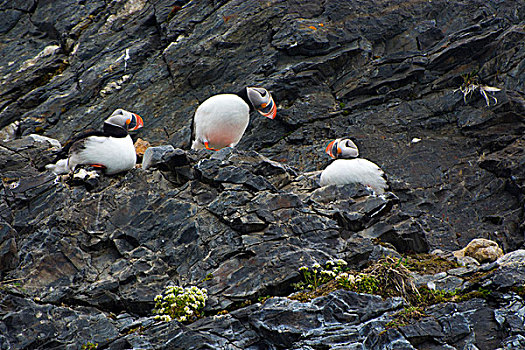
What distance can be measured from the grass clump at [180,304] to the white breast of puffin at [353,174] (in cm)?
387

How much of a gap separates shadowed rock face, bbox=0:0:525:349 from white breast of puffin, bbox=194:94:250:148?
1644mm

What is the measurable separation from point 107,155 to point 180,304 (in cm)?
371

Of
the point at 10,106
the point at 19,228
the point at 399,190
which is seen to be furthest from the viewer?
the point at 10,106

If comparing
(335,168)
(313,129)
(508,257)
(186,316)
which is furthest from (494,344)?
(313,129)

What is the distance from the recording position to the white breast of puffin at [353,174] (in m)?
9.98

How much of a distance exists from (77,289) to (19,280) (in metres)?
0.82

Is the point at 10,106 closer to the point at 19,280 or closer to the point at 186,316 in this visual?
the point at 19,280

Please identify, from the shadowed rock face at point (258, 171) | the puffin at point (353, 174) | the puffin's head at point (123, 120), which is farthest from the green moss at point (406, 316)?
the puffin's head at point (123, 120)

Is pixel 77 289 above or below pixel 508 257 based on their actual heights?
above

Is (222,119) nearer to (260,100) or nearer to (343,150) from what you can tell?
(260,100)

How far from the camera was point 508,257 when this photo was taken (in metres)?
7.59

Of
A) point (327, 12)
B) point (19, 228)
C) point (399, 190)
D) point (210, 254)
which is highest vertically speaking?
point (19, 228)

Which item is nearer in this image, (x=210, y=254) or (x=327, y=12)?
(x=210, y=254)

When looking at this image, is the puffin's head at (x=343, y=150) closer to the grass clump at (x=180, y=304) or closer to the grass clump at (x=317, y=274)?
the grass clump at (x=317, y=274)
